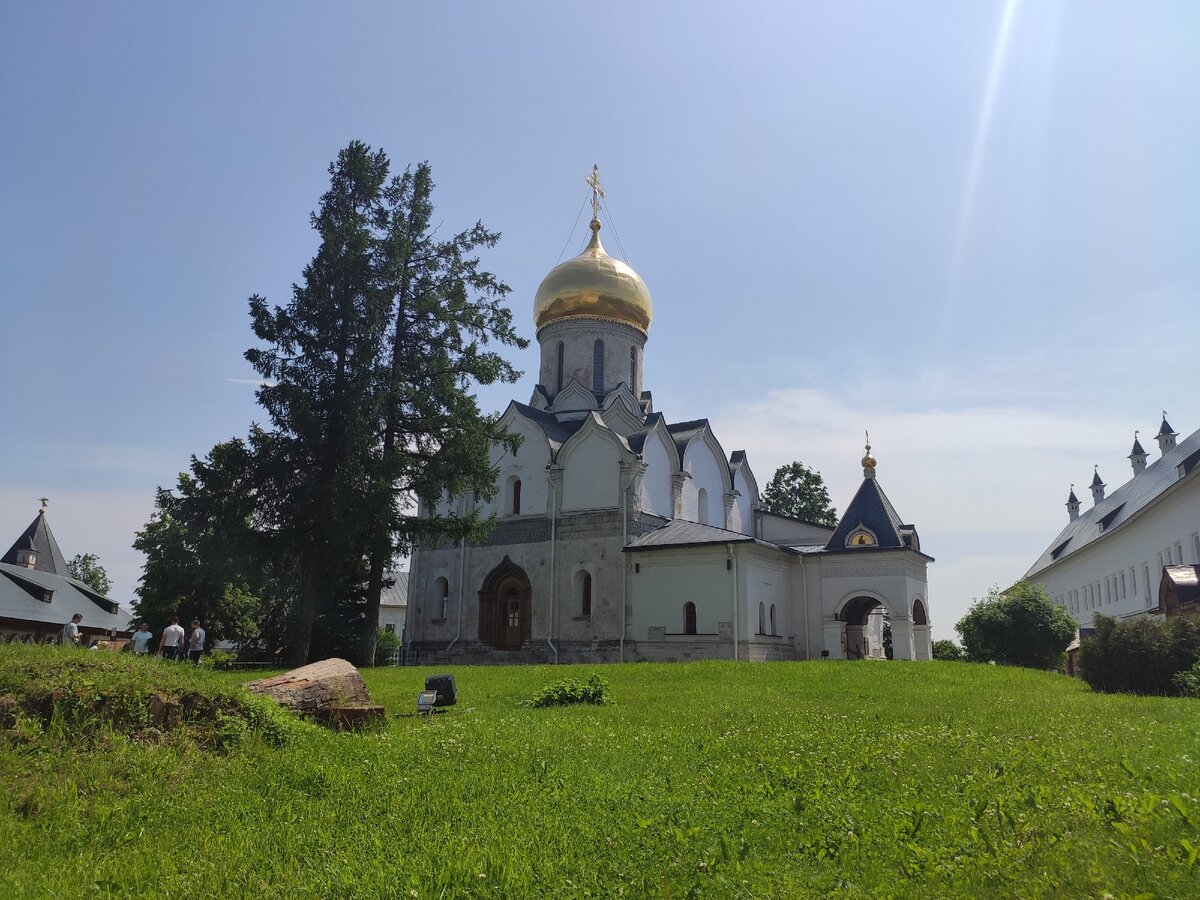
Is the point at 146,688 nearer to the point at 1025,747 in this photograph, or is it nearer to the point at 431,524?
the point at 1025,747

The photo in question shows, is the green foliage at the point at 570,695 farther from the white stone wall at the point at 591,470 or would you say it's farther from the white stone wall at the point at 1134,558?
the white stone wall at the point at 1134,558

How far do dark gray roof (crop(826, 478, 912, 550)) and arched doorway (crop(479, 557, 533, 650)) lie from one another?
9.37 meters

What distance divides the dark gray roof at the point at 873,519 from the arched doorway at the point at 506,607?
30.7ft

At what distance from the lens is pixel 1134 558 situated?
116ft

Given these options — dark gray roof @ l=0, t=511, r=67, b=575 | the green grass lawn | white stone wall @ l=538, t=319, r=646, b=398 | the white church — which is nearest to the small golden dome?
the white church

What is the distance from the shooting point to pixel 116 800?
6.11 m

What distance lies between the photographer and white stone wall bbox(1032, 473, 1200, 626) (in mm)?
28828

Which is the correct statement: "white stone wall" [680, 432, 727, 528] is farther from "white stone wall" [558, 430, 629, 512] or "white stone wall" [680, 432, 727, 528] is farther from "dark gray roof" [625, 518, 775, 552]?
"white stone wall" [558, 430, 629, 512]

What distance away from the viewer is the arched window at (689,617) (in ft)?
78.9

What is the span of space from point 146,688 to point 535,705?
545 centimetres

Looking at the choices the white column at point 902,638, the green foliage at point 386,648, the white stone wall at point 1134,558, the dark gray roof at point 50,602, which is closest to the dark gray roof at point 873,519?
the white column at point 902,638

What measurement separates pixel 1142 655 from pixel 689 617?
11.8 meters

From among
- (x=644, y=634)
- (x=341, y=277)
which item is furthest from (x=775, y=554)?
(x=341, y=277)

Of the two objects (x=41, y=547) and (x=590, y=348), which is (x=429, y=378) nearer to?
(x=590, y=348)
